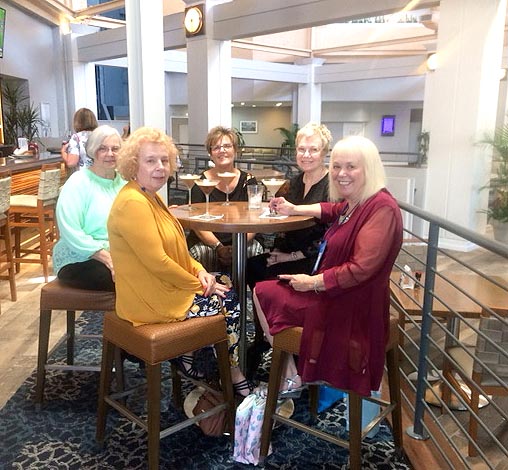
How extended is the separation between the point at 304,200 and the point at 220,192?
68 centimetres

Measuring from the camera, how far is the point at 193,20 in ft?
26.9

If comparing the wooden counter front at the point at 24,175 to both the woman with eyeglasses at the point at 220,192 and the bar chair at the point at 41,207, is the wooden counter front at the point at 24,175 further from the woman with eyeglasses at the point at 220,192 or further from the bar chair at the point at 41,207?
the woman with eyeglasses at the point at 220,192

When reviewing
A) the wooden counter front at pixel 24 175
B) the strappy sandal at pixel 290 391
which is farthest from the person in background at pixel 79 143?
the strappy sandal at pixel 290 391

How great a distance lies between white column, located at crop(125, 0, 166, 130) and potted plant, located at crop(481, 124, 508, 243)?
14.5ft

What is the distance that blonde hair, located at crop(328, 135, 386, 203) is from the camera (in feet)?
6.12

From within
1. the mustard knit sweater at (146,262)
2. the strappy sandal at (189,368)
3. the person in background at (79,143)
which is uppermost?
the person in background at (79,143)

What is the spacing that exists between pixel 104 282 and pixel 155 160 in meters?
0.69

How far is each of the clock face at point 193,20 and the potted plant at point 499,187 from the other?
4.62 meters

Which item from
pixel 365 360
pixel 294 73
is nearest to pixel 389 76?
pixel 294 73

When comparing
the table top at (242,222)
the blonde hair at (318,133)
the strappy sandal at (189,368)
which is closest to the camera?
the table top at (242,222)

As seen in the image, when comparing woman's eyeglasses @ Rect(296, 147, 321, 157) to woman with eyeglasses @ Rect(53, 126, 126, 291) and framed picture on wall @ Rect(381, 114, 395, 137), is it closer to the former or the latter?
woman with eyeglasses @ Rect(53, 126, 126, 291)

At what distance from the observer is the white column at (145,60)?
11.9 feet

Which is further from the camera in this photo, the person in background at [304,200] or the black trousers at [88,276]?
the person in background at [304,200]

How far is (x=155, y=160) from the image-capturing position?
6.62 feet
